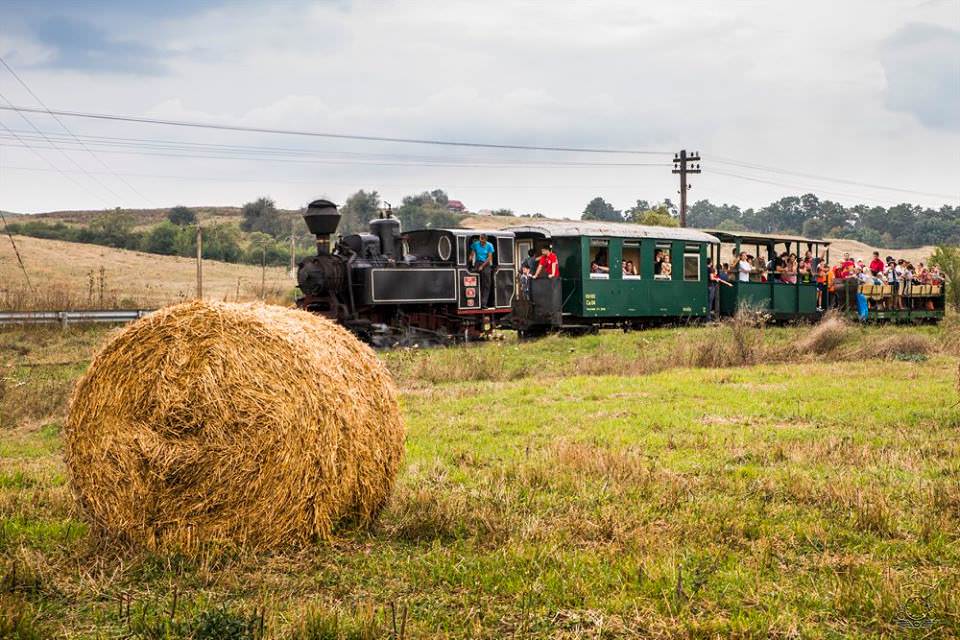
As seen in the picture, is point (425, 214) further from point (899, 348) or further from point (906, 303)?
point (899, 348)

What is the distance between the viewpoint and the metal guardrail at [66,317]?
79.9 feet

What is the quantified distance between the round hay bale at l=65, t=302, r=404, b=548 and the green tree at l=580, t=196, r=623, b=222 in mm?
115814

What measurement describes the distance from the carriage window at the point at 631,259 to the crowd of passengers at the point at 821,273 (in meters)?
3.57

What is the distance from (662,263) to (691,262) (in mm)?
1570

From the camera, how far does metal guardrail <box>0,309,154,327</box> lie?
24344 mm

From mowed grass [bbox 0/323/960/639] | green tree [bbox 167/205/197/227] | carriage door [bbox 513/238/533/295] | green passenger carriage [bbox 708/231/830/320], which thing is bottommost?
mowed grass [bbox 0/323/960/639]

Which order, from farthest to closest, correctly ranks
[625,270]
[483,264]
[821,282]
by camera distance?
[821,282] < [625,270] < [483,264]

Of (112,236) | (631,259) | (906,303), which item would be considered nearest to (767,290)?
(631,259)

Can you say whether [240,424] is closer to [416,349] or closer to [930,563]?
[930,563]

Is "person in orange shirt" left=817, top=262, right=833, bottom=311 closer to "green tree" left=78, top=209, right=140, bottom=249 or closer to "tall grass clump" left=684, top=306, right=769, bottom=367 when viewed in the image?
"tall grass clump" left=684, top=306, right=769, bottom=367

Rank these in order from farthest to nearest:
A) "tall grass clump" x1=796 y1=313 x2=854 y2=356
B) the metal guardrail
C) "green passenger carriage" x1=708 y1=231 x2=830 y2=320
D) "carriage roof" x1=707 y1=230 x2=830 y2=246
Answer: "carriage roof" x1=707 y1=230 x2=830 y2=246, "green passenger carriage" x1=708 y1=231 x2=830 y2=320, the metal guardrail, "tall grass clump" x1=796 y1=313 x2=854 y2=356

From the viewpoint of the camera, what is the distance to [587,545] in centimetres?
657

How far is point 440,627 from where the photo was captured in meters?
5.16

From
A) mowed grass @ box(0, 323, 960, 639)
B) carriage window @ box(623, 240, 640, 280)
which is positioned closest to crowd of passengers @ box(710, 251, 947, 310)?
carriage window @ box(623, 240, 640, 280)
